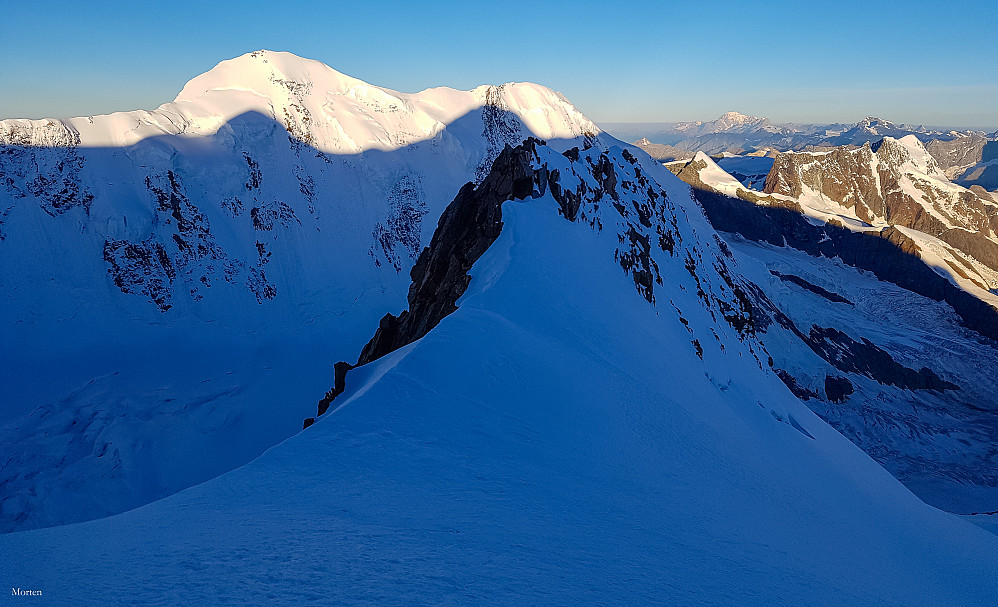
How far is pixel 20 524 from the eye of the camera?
28875 mm

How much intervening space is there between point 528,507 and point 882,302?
370 feet

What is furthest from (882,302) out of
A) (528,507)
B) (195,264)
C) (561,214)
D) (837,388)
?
(195,264)

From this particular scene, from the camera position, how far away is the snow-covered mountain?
5319cm

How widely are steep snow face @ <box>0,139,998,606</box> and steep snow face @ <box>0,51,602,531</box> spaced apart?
3166 cm

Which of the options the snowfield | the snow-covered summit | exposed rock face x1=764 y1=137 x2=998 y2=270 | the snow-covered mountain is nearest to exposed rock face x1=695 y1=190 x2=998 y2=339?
the snow-covered mountain

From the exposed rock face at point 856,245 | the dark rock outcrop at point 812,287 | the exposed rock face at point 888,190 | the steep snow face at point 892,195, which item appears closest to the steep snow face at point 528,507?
the dark rock outcrop at point 812,287

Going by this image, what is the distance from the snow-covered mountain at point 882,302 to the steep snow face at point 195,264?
53.7 metres

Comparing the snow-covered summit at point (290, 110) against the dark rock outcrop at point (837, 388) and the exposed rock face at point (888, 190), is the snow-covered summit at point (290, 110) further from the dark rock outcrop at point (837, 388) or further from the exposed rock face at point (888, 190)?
the exposed rock face at point (888, 190)

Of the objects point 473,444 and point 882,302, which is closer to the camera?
point 473,444

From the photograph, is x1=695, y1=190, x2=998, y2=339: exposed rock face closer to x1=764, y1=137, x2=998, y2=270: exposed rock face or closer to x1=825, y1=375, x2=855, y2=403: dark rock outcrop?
x1=764, y1=137, x2=998, y2=270: exposed rock face

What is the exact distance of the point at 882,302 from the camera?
3629 inches

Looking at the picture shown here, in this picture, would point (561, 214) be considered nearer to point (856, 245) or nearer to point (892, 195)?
point (856, 245)

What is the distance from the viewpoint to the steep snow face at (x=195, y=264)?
35.2 m

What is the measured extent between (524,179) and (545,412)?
1957 cm
